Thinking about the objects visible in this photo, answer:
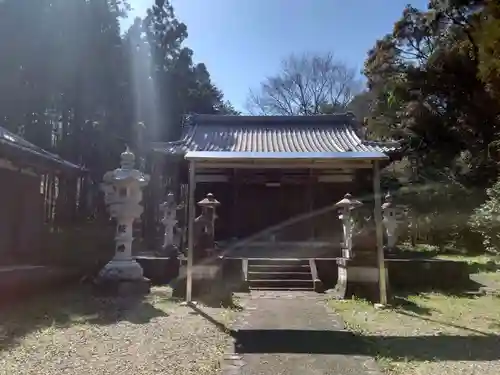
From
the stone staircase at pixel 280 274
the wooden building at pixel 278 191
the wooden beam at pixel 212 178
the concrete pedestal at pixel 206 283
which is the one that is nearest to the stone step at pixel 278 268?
the stone staircase at pixel 280 274

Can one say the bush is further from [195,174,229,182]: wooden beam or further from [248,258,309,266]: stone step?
[195,174,229,182]: wooden beam

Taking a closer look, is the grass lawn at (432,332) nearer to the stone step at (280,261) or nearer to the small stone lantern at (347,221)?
the small stone lantern at (347,221)

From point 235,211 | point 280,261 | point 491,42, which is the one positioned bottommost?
point 280,261

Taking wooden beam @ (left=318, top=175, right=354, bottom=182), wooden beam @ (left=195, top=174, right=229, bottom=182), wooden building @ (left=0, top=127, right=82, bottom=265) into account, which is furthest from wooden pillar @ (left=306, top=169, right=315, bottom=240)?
wooden building @ (left=0, top=127, right=82, bottom=265)

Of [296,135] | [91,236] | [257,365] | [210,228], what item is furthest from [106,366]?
[296,135]

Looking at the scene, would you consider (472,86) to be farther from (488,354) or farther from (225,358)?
(225,358)

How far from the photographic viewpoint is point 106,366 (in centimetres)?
410

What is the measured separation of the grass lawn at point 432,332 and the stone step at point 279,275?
2149 mm

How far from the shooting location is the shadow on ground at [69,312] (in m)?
5.64

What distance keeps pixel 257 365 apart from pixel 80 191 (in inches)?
622

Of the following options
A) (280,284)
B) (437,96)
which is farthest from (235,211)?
(437,96)

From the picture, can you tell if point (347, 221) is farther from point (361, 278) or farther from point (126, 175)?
point (126, 175)

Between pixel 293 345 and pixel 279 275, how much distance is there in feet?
17.4

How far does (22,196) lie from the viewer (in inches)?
430
